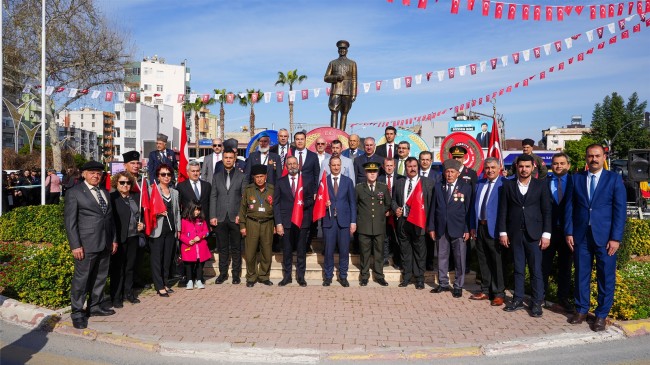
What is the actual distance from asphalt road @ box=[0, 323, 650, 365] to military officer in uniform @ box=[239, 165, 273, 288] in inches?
121

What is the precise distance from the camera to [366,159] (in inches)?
390

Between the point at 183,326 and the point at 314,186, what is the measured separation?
3.75 m

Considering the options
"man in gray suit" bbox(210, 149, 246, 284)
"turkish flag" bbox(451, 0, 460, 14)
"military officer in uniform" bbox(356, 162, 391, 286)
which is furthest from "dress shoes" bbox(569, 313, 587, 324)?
"turkish flag" bbox(451, 0, 460, 14)

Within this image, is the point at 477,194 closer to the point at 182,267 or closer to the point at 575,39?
the point at 182,267

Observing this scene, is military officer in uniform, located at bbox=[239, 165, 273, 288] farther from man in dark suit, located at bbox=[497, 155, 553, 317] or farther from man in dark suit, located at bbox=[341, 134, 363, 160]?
man in dark suit, located at bbox=[497, 155, 553, 317]

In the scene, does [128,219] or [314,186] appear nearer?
[128,219]

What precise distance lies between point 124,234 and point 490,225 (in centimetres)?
507

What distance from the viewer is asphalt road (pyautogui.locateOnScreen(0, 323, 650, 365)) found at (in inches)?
217

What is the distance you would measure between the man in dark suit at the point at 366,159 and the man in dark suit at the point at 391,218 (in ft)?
1.61

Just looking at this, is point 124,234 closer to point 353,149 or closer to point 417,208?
point 417,208

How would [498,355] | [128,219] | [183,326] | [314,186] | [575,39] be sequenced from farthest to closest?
1. [575,39]
2. [314,186]
3. [128,219]
4. [183,326]
5. [498,355]

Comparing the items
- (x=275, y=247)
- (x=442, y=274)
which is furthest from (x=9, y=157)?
(x=442, y=274)

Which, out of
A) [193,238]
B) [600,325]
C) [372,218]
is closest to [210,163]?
[193,238]

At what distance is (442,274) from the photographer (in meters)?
8.48
